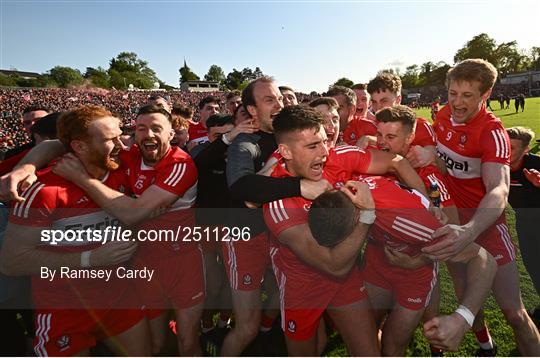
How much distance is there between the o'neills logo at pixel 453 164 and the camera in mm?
3488

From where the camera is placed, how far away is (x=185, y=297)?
323 centimetres

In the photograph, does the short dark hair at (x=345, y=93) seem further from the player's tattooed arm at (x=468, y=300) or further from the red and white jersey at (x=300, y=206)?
the player's tattooed arm at (x=468, y=300)

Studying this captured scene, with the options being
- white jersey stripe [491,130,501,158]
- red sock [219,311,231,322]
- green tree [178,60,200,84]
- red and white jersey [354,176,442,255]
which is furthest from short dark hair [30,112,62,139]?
green tree [178,60,200,84]

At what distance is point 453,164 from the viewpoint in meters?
3.60

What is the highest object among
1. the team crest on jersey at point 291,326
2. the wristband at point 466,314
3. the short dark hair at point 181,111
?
the short dark hair at point 181,111

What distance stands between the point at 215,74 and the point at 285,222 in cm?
14498

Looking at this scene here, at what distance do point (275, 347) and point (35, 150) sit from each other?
3286 millimetres

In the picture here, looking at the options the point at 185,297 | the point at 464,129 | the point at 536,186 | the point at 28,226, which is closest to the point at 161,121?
the point at 28,226

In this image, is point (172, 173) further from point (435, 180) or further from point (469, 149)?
point (469, 149)

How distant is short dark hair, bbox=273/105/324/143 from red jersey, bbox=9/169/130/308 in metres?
1.71

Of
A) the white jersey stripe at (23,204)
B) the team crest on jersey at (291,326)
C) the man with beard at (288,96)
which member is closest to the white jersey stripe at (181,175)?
the white jersey stripe at (23,204)

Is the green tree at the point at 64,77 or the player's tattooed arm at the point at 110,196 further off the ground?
the green tree at the point at 64,77

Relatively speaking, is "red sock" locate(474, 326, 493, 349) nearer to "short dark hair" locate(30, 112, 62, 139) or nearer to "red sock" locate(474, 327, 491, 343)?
"red sock" locate(474, 327, 491, 343)

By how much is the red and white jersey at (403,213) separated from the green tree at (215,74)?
142933mm
